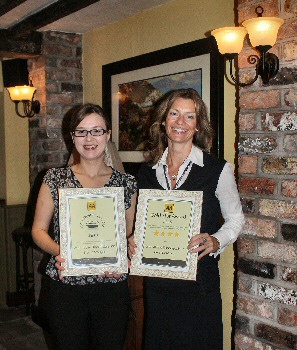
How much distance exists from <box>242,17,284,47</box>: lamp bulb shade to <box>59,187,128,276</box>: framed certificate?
0.82 meters

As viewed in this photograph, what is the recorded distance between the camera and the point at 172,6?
285cm

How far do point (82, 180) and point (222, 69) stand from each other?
1150 mm

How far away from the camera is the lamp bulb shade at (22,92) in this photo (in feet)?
12.0

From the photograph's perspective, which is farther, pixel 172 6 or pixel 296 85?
pixel 172 6

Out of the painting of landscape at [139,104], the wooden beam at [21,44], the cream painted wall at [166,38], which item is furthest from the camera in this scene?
the wooden beam at [21,44]

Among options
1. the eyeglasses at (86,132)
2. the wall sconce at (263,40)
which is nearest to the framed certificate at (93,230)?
the eyeglasses at (86,132)

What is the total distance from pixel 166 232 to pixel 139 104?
5.45 ft

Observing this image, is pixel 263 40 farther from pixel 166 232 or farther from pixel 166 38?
pixel 166 38

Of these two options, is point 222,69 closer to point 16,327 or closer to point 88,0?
point 88,0

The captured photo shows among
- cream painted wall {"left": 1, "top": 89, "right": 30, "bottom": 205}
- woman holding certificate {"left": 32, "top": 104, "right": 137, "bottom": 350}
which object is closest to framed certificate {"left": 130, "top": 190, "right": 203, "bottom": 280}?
woman holding certificate {"left": 32, "top": 104, "right": 137, "bottom": 350}

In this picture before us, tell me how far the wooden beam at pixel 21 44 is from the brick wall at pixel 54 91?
0.06 meters

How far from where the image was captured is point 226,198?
67.9 inches

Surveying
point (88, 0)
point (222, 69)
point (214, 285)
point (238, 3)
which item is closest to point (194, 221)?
point (214, 285)

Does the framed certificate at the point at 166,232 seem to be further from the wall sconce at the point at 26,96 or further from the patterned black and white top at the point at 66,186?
the wall sconce at the point at 26,96
